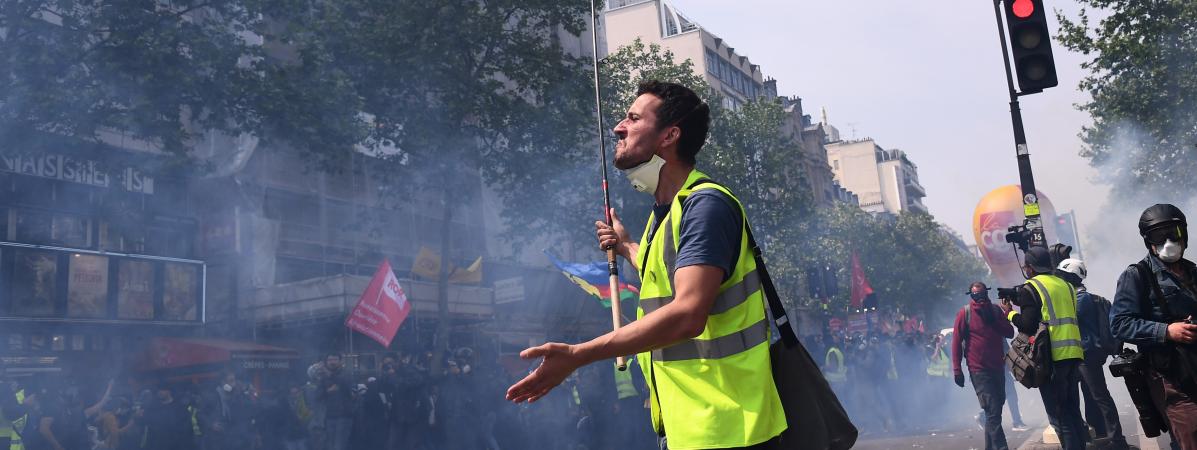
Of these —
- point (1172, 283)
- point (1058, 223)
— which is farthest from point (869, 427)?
point (1172, 283)

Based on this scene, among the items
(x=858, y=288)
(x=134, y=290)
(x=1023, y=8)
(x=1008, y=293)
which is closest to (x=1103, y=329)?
(x=1008, y=293)

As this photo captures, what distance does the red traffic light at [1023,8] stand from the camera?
29.3ft

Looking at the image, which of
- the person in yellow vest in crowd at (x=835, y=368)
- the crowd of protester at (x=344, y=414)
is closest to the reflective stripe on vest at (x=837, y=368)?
the person in yellow vest in crowd at (x=835, y=368)

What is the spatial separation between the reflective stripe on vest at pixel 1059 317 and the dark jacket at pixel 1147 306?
9.36 feet

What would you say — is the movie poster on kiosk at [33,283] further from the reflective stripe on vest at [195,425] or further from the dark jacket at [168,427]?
the dark jacket at [168,427]

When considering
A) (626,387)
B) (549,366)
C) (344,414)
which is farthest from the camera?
(626,387)

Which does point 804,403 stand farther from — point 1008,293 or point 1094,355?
point 1094,355

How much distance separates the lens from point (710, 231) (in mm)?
2459

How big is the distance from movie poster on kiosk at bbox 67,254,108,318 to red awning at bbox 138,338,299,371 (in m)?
1.77

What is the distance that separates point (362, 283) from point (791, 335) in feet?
75.4

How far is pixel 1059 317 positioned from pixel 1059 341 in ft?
0.63

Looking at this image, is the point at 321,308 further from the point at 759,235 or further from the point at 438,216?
the point at 759,235

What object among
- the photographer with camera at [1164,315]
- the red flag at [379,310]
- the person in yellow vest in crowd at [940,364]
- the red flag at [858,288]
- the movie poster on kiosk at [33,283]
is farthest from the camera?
the red flag at [858,288]

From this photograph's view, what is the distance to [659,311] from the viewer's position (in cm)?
236
